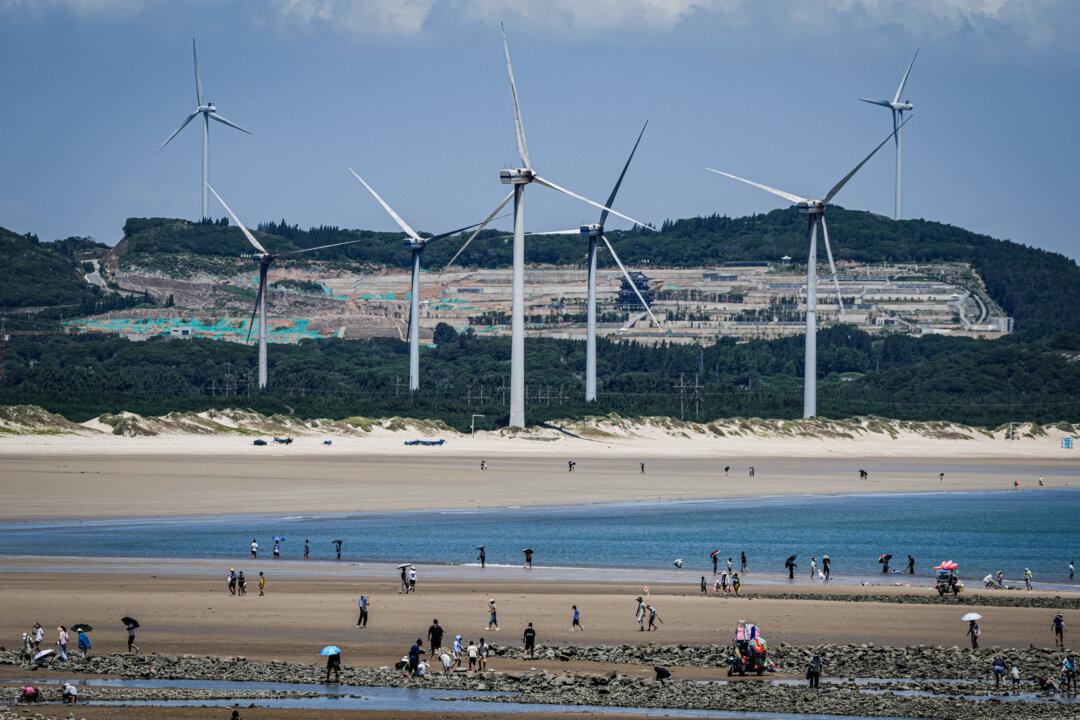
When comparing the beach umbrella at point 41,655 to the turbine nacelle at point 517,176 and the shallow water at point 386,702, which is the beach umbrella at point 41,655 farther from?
the turbine nacelle at point 517,176

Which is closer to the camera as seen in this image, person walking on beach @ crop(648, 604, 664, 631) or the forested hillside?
person walking on beach @ crop(648, 604, 664, 631)

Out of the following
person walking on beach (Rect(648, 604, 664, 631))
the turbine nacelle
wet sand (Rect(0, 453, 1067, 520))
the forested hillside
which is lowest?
person walking on beach (Rect(648, 604, 664, 631))

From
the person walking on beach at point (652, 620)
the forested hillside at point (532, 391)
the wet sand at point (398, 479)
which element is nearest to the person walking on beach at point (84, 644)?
the person walking on beach at point (652, 620)

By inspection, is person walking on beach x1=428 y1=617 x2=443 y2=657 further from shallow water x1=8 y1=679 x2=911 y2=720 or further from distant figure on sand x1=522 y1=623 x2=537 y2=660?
shallow water x1=8 y1=679 x2=911 y2=720

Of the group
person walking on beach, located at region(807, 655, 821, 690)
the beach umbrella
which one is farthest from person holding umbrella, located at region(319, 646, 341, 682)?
person walking on beach, located at region(807, 655, 821, 690)

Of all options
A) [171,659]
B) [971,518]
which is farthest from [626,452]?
[171,659]

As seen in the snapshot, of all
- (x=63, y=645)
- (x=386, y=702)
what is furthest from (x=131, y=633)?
(x=386, y=702)

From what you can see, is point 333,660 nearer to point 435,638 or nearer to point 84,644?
point 435,638
